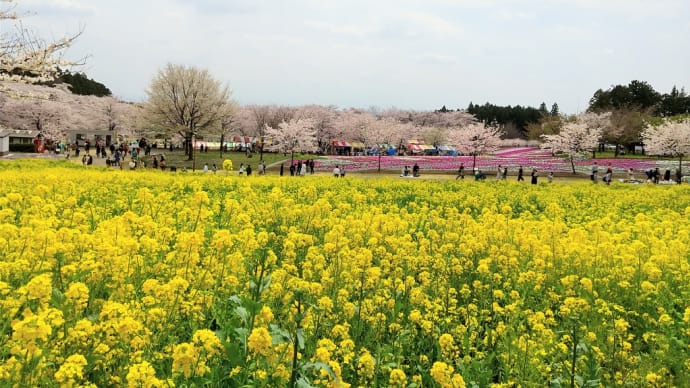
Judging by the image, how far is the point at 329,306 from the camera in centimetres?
383

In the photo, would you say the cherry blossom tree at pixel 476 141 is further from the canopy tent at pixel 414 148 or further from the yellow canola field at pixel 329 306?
the yellow canola field at pixel 329 306

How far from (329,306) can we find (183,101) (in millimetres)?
55561

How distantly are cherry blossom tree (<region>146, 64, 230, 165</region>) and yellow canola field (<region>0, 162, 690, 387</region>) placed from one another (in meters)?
47.8

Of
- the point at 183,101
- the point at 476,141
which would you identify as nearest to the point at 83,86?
the point at 183,101

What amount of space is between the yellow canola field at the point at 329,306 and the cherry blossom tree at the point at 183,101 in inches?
1883

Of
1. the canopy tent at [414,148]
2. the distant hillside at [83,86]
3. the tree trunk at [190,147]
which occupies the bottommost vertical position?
the tree trunk at [190,147]

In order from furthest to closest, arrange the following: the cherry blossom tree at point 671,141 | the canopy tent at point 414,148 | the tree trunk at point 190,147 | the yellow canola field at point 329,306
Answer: the canopy tent at point 414,148 < the tree trunk at point 190,147 < the cherry blossom tree at point 671,141 < the yellow canola field at point 329,306

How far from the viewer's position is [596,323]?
489 cm

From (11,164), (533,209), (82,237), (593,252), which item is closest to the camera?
(82,237)

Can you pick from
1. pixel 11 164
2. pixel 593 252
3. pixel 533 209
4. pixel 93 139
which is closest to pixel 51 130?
pixel 93 139

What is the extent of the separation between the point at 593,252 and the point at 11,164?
21755 mm

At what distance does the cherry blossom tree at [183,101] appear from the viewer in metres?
54.8

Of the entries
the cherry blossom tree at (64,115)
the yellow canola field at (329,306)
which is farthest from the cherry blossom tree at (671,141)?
the cherry blossom tree at (64,115)

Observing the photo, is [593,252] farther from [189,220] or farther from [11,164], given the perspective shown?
[11,164]
